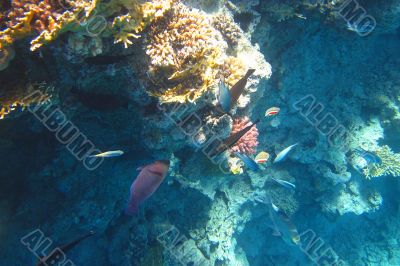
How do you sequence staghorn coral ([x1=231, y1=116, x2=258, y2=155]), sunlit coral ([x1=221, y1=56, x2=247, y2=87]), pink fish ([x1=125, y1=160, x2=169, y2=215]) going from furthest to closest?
staghorn coral ([x1=231, y1=116, x2=258, y2=155]), sunlit coral ([x1=221, y1=56, x2=247, y2=87]), pink fish ([x1=125, y1=160, x2=169, y2=215])

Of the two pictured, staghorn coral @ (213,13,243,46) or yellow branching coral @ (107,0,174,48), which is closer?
yellow branching coral @ (107,0,174,48)

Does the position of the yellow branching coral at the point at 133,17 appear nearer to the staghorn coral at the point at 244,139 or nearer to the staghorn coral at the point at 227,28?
the staghorn coral at the point at 227,28

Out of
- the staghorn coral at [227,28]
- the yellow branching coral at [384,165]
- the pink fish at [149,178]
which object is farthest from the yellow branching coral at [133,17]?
the yellow branching coral at [384,165]

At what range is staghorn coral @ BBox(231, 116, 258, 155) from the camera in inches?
163

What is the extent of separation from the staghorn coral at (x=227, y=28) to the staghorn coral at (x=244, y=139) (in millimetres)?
1269

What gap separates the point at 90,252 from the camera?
5.12m

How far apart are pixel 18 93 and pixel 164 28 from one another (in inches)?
71.8

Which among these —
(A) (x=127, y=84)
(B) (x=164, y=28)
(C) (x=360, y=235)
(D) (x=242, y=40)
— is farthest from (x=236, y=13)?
(C) (x=360, y=235)

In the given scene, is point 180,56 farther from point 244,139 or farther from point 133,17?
point 244,139

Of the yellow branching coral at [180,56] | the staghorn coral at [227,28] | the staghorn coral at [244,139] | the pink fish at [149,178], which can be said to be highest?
the staghorn coral at [227,28]

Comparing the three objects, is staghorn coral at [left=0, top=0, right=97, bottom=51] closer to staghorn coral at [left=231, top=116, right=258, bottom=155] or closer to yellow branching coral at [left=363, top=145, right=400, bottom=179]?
staghorn coral at [left=231, top=116, right=258, bottom=155]

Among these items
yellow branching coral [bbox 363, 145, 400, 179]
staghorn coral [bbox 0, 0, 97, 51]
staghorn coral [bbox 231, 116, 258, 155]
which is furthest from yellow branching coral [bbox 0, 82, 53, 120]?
yellow branching coral [bbox 363, 145, 400, 179]

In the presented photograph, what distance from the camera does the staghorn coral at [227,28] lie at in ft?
13.7

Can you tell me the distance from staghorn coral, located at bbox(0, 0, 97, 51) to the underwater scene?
13 mm
